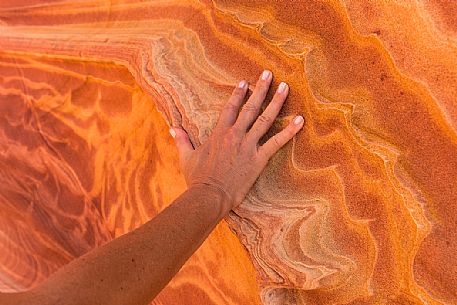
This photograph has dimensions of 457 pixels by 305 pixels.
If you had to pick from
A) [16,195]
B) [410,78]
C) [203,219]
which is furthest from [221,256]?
[16,195]

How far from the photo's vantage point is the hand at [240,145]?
1.18m

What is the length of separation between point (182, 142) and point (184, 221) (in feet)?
0.93

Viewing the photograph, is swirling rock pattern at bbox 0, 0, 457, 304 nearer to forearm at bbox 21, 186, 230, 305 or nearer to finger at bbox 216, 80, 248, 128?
finger at bbox 216, 80, 248, 128

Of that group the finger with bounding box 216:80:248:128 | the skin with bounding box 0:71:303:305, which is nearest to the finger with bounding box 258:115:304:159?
the skin with bounding box 0:71:303:305

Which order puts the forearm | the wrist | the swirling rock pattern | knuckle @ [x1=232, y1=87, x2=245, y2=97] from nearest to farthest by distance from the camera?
1. the forearm
2. the swirling rock pattern
3. the wrist
4. knuckle @ [x1=232, y1=87, x2=245, y2=97]

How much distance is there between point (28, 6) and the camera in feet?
6.05

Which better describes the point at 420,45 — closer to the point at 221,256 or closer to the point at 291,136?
the point at 291,136

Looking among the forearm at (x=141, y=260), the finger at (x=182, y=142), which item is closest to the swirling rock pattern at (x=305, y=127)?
the finger at (x=182, y=142)

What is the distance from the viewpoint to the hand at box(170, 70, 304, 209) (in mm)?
1177

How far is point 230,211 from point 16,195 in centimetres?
119

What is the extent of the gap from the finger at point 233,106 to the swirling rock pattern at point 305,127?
4 cm

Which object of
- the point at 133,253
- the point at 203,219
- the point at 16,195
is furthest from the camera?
the point at 16,195

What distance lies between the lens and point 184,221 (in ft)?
3.47

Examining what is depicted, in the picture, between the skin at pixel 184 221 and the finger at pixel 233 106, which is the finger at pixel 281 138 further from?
the finger at pixel 233 106
